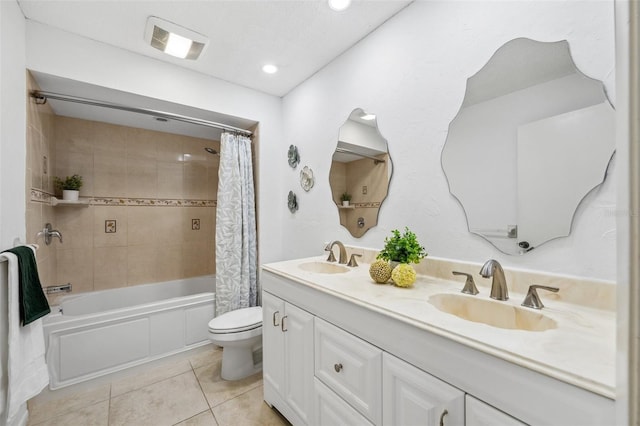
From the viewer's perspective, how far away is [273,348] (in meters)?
1.67

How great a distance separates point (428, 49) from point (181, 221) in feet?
10.2

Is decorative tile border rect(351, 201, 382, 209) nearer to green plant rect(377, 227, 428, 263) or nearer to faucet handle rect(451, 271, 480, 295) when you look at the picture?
green plant rect(377, 227, 428, 263)

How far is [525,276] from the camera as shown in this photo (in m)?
1.13

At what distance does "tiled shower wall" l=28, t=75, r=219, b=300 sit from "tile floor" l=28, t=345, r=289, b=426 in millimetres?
→ 935

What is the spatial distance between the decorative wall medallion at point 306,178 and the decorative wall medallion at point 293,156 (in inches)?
4.9

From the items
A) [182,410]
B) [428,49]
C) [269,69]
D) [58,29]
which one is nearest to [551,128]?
[428,49]

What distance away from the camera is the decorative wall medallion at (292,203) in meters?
2.56

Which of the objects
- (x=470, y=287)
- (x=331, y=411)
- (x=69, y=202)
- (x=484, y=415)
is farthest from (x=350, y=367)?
(x=69, y=202)

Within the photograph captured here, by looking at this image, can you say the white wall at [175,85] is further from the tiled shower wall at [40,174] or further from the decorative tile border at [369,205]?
the decorative tile border at [369,205]

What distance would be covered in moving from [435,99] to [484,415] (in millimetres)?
1385

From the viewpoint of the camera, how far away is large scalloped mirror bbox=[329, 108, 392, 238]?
5.78 feet

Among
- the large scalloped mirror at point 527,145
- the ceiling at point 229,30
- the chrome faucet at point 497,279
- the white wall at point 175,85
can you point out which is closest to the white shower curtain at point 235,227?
the white wall at point 175,85

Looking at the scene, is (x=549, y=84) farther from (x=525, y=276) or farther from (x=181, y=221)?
(x=181, y=221)

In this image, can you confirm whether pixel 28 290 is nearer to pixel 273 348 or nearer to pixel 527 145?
pixel 273 348
